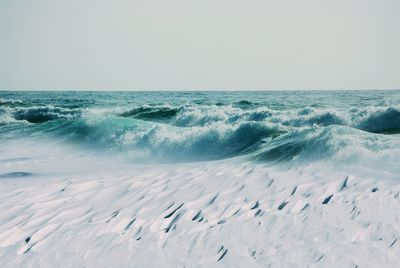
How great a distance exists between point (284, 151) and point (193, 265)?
14.6 ft

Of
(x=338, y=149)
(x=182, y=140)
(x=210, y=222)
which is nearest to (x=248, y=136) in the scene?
(x=182, y=140)

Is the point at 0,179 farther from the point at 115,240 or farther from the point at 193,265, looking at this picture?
the point at 193,265

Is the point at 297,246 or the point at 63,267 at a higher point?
the point at 297,246

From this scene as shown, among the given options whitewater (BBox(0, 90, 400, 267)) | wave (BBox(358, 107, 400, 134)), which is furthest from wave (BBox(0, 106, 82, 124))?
wave (BBox(358, 107, 400, 134))

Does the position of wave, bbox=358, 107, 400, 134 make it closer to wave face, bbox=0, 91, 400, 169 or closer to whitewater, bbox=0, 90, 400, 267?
wave face, bbox=0, 91, 400, 169

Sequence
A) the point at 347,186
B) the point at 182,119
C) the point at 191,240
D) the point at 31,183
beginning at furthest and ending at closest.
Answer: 1. the point at 182,119
2. the point at 31,183
3. the point at 347,186
4. the point at 191,240

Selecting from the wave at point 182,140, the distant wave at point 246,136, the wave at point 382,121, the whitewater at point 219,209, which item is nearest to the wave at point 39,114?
the distant wave at point 246,136

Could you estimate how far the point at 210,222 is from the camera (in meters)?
4.02

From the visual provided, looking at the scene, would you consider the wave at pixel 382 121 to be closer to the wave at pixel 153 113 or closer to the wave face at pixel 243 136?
the wave face at pixel 243 136

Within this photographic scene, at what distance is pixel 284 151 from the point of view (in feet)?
23.9

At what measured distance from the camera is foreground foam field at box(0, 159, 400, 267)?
128 inches

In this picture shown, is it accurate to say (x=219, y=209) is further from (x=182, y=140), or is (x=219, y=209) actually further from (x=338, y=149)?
(x=182, y=140)

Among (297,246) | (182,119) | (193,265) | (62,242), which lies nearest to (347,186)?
(297,246)

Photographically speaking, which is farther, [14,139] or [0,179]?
[14,139]
